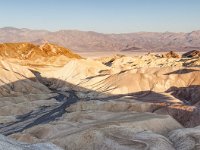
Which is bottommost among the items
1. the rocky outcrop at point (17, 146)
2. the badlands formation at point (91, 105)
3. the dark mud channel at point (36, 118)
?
the dark mud channel at point (36, 118)

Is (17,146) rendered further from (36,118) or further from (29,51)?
(29,51)

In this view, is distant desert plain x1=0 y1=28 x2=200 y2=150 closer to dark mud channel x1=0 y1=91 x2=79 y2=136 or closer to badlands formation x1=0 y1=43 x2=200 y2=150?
dark mud channel x1=0 y1=91 x2=79 y2=136

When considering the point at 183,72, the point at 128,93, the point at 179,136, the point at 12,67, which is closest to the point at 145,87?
the point at 128,93

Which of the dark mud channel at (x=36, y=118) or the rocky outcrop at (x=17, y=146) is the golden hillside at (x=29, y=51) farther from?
the rocky outcrop at (x=17, y=146)

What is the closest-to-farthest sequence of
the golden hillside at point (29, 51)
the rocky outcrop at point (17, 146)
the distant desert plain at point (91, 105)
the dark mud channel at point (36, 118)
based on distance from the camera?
the rocky outcrop at point (17, 146) < the distant desert plain at point (91, 105) < the dark mud channel at point (36, 118) < the golden hillside at point (29, 51)

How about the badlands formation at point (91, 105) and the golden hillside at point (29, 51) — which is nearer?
the badlands formation at point (91, 105)

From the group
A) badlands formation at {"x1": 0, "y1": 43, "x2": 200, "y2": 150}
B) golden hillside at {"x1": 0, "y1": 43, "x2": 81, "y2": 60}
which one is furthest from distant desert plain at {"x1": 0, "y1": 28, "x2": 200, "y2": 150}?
badlands formation at {"x1": 0, "y1": 43, "x2": 200, "y2": 150}

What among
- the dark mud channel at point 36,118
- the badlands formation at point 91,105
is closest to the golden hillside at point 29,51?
the badlands formation at point 91,105

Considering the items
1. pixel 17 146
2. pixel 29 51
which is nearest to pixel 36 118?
pixel 17 146

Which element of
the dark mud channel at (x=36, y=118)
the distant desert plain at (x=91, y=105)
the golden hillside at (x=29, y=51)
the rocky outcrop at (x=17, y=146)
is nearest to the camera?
the rocky outcrop at (x=17, y=146)

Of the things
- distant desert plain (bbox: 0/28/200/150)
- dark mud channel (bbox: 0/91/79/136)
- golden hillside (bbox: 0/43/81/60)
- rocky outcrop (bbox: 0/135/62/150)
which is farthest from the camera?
golden hillside (bbox: 0/43/81/60)
